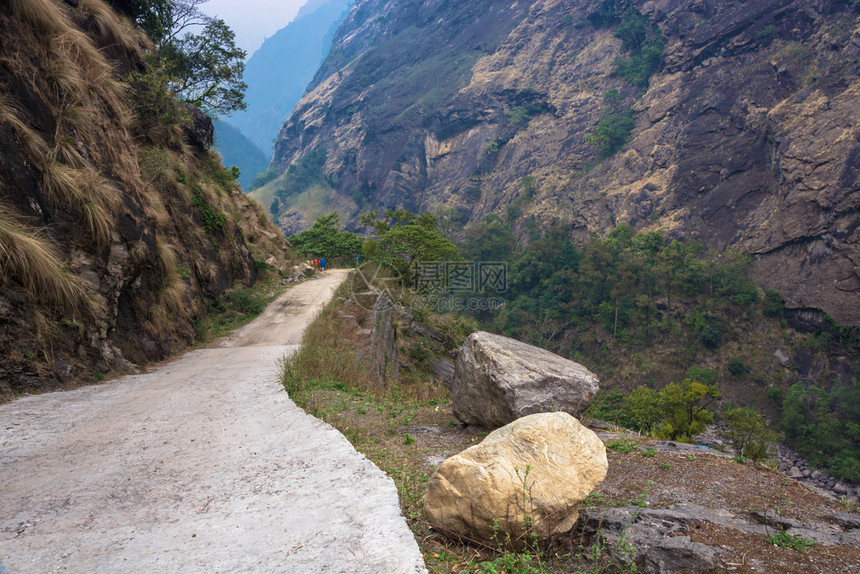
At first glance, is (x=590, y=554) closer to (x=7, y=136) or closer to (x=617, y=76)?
(x=7, y=136)

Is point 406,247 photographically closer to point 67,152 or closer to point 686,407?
point 67,152

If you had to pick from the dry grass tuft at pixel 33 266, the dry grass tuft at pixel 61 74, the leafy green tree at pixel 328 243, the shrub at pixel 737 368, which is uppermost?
the dry grass tuft at pixel 61 74

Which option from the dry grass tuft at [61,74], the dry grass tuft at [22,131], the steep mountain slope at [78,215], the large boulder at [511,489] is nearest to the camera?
the large boulder at [511,489]

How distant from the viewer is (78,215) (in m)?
7.37

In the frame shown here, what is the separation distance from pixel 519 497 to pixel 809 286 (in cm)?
4828

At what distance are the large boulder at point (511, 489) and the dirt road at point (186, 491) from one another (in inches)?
13.8

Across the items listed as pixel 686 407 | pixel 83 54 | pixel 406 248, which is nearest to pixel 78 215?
pixel 83 54

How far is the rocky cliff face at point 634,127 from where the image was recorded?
42.2m

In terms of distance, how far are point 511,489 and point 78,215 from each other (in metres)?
7.86

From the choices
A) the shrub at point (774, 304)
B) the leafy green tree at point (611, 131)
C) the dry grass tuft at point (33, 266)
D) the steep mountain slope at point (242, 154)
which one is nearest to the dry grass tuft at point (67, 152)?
the dry grass tuft at point (33, 266)

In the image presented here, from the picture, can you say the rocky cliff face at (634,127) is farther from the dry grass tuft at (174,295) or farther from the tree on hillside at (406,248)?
the dry grass tuft at (174,295)

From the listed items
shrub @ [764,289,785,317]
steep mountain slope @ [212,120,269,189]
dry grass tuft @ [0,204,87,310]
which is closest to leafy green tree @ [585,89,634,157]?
shrub @ [764,289,785,317]

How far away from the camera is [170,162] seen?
13336 mm

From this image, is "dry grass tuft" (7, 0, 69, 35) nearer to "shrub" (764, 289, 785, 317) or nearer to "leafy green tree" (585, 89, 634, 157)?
"shrub" (764, 289, 785, 317)
